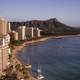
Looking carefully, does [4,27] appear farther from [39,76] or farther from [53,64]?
[39,76]

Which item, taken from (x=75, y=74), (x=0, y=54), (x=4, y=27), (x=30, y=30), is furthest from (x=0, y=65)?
(x=30, y=30)

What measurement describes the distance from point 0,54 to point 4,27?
49.2ft

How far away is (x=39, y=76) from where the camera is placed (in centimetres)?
1155

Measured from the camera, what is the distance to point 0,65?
1158cm

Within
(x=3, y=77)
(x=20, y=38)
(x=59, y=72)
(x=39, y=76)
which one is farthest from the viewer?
(x=20, y=38)

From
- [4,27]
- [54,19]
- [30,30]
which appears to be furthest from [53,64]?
[54,19]

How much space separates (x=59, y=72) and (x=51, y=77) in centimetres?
105

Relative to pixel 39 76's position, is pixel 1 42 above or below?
above

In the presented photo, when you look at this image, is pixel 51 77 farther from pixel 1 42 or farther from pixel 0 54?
pixel 1 42

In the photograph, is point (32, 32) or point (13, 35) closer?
point (13, 35)

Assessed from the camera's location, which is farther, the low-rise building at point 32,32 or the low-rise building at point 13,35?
the low-rise building at point 32,32

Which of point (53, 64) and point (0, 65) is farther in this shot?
point (53, 64)

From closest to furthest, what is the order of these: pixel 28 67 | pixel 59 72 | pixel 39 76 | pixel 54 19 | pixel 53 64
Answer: pixel 39 76 < pixel 59 72 < pixel 28 67 < pixel 53 64 < pixel 54 19

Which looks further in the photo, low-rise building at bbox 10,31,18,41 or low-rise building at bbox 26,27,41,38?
low-rise building at bbox 26,27,41,38
